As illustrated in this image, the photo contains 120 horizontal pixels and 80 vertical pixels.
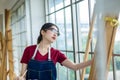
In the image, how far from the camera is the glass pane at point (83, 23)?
6.99 feet

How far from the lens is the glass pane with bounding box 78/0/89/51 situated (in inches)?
83.9

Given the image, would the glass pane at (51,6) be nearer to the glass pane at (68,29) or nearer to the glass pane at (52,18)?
the glass pane at (52,18)

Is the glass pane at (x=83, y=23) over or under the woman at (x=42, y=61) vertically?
over

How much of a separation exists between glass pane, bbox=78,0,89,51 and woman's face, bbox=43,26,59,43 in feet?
2.02

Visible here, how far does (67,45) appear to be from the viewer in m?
2.71

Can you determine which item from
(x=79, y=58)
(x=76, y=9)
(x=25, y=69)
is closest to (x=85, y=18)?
(x=76, y=9)

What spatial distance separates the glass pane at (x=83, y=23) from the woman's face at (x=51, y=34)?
62 cm

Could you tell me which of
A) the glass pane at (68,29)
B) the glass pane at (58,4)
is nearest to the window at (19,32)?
the glass pane at (58,4)

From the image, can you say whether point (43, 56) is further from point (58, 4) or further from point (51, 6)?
point (51, 6)

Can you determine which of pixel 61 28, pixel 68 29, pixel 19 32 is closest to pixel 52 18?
pixel 61 28

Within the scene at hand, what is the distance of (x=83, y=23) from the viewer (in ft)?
7.31

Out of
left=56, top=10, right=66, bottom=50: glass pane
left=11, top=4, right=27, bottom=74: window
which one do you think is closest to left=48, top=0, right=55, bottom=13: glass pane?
left=56, top=10, right=66, bottom=50: glass pane

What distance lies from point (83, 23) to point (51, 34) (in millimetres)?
748

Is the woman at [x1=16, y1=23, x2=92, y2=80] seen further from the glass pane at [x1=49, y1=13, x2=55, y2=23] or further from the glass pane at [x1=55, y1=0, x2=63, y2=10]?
the glass pane at [x1=49, y1=13, x2=55, y2=23]
